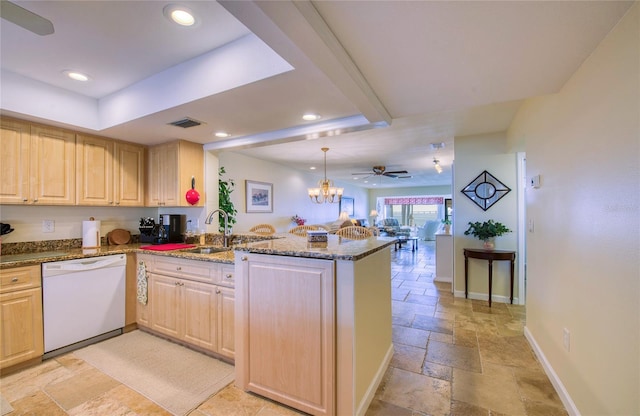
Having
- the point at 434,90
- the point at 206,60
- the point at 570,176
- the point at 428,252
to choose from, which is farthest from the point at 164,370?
the point at 428,252

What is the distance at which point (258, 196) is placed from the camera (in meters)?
5.35

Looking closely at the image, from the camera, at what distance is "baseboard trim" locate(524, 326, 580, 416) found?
5.40 ft

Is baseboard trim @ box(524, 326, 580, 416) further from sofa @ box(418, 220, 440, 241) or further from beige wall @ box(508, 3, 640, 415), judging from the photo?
sofa @ box(418, 220, 440, 241)

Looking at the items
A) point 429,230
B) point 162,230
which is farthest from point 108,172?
point 429,230

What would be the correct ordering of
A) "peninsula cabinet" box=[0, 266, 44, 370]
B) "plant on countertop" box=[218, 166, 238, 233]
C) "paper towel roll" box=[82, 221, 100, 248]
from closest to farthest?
"peninsula cabinet" box=[0, 266, 44, 370]
"paper towel roll" box=[82, 221, 100, 248]
"plant on countertop" box=[218, 166, 238, 233]

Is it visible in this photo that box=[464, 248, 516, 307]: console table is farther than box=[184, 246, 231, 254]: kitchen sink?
Yes

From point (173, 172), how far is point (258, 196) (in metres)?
2.22

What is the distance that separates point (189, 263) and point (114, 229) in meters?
1.65

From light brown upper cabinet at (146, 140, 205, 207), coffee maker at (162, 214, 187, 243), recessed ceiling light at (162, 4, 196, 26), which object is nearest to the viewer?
recessed ceiling light at (162, 4, 196, 26)

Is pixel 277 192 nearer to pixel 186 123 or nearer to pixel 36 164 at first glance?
pixel 186 123

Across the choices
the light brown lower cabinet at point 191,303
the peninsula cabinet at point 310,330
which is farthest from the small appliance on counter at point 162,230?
the peninsula cabinet at point 310,330

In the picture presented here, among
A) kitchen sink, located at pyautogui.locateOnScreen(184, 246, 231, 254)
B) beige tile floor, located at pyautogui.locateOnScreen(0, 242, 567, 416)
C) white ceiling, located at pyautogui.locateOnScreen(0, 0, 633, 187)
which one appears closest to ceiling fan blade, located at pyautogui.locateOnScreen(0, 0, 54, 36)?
white ceiling, located at pyautogui.locateOnScreen(0, 0, 633, 187)

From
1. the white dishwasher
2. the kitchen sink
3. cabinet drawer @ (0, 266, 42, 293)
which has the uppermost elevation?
the kitchen sink

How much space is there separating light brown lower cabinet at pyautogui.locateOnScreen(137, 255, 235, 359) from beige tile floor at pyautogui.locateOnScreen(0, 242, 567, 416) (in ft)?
1.55
